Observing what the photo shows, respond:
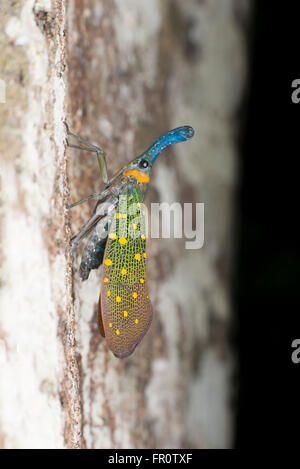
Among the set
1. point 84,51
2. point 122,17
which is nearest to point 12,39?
point 84,51

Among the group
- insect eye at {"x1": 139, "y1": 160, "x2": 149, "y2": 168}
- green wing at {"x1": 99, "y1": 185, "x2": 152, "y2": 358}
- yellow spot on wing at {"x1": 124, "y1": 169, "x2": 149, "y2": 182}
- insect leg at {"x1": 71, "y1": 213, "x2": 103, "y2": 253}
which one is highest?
insect eye at {"x1": 139, "y1": 160, "x2": 149, "y2": 168}

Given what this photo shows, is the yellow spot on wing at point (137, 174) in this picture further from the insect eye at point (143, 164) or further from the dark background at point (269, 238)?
the dark background at point (269, 238)

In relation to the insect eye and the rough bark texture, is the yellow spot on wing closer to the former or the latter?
the insect eye

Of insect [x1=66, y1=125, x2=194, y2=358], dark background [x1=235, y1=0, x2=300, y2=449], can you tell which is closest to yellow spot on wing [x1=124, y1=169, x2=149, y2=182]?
insect [x1=66, y1=125, x2=194, y2=358]

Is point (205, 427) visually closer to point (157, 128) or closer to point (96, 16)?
point (157, 128)

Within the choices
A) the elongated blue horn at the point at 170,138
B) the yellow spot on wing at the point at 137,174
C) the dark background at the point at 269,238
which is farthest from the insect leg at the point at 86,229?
the dark background at the point at 269,238

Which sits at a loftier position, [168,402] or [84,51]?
[84,51]
